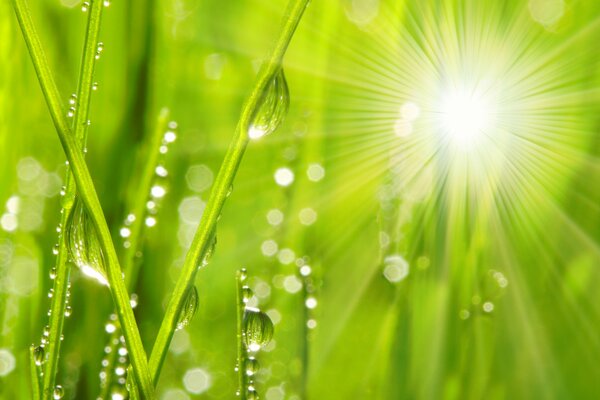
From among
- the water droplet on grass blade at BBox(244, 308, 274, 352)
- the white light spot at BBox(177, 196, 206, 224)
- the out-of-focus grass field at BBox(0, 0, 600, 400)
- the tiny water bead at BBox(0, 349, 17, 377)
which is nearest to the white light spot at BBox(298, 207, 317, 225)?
the out-of-focus grass field at BBox(0, 0, 600, 400)

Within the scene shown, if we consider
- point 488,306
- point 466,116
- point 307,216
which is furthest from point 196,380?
point 466,116

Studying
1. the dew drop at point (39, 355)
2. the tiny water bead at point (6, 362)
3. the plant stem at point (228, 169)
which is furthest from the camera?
the tiny water bead at point (6, 362)

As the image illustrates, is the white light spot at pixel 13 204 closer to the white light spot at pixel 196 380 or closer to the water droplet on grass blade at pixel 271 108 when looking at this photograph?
the white light spot at pixel 196 380

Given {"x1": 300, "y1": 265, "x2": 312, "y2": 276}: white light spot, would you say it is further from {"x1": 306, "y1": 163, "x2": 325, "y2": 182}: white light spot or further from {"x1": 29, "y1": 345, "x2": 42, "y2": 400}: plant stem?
{"x1": 29, "y1": 345, "x2": 42, "y2": 400}: plant stem

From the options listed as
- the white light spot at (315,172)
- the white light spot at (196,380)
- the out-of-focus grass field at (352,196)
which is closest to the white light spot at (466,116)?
the out-of-focus grass field at (352,196)

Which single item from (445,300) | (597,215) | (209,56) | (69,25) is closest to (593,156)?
(597,215)

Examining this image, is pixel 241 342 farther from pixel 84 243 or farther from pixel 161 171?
pixel 161 171
